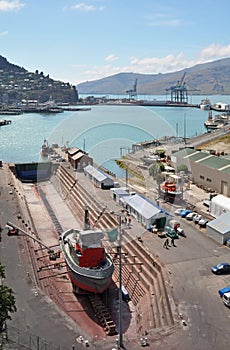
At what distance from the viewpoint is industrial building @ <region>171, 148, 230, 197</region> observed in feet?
53.2

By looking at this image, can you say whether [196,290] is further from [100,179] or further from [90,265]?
[100,179]

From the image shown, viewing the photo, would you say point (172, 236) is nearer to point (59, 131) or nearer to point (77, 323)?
point (77, 323)

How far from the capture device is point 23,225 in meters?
13.1

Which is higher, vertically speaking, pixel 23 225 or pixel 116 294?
pixel 23 225

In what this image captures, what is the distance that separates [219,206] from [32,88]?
354 feet

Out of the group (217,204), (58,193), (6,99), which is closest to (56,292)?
(217,204)

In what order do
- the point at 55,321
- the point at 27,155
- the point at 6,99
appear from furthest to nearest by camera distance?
1. the point at 6,99
2. the point at 27,155
3. the point at 55,321

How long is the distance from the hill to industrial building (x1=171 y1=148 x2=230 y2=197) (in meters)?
90.7

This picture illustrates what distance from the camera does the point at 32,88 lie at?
373ft

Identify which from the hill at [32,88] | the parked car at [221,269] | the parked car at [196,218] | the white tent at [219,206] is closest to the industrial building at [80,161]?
the white tent at [219,206]

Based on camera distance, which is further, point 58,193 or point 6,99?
point 6,99

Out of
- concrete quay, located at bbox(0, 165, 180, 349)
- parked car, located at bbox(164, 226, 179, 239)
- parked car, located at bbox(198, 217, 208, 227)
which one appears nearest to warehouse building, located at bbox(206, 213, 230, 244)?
parked car, located at bbox(198, 217, 208, 227)

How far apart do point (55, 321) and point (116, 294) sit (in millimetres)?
2484

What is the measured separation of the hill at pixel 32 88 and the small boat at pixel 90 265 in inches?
3908
